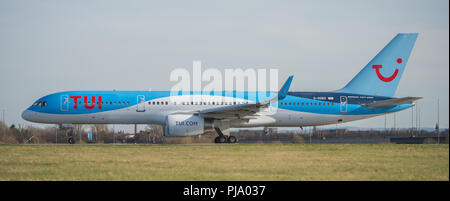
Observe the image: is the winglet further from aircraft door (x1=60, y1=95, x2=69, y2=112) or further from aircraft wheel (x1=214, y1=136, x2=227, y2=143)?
aircraft door (x1=60, y1=95, x2=69, y2=112)

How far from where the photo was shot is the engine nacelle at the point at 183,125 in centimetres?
2956

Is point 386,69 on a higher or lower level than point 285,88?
higher

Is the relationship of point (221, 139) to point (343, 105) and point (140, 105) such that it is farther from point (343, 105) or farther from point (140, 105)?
point (343, 105)

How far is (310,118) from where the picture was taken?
108ft

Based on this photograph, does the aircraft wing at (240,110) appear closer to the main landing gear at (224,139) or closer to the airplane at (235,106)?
the airplane at (235,106)

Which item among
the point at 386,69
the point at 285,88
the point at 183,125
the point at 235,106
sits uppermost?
the point at 386,69

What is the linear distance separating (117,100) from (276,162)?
1646 cm

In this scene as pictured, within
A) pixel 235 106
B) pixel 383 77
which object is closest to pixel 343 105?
pixel 383 77

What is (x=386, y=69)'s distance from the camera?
33812 mm

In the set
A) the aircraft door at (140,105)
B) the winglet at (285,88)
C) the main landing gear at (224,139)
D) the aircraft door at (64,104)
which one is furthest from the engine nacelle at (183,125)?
the aircraft door at (64,104)

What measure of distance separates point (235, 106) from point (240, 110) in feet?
2.80

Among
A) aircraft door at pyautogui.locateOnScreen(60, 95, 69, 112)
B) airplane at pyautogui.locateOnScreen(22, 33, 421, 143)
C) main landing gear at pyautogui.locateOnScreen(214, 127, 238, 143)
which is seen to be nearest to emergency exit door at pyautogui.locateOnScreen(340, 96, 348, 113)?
airplane at pyautogui.locateOnScreen(22, 33, 421, 143)

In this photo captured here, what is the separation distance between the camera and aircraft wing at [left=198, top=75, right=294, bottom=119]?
2889 cm
